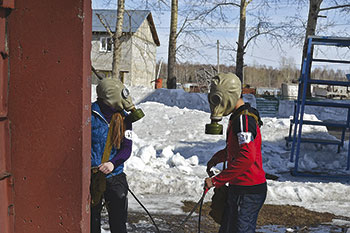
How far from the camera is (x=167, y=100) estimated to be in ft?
59.2

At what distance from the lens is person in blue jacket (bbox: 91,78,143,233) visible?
352 cm

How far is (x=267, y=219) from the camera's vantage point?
5.52 m

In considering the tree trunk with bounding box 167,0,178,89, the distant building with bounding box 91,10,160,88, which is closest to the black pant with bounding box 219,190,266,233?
the tree trunk with bounding box 167,0,178,89

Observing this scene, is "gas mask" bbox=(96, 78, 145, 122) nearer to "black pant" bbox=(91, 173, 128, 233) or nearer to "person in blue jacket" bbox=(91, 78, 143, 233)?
"person in blue jacket" bbox=(91, 78, 143, 233)

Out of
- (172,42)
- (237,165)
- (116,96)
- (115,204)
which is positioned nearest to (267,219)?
(115,204)

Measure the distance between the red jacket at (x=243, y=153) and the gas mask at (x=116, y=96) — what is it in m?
0.86

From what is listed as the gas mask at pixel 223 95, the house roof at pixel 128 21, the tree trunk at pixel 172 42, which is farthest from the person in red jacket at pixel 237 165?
the house roof at pixel 128 21

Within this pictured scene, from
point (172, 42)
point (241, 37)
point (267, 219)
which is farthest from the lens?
point (241, 37)

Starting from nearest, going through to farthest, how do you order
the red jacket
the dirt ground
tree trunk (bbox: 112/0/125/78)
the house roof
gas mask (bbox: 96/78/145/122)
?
the red jacket
gas mask (bbox: 96/78/145/122)
the dirt ground
tree trunk (bbox: 112/0/125/78)
the house roof

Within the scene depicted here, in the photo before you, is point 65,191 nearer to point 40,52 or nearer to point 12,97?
point 12,97

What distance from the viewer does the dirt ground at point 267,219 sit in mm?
5121

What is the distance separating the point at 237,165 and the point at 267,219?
110 inches

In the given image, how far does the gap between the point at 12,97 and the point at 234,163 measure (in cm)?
160

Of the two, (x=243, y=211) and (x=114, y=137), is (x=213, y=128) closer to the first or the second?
(x=243, y=211)
